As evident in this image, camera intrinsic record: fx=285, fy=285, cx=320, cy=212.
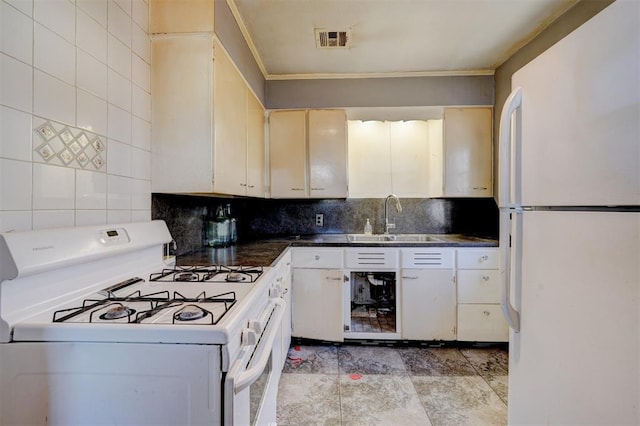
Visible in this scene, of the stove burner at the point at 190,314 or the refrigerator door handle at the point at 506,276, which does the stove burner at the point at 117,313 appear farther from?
the refrigerator door handle at the point at 506,276

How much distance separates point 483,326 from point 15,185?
2.78 m

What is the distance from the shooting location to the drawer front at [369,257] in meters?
2.29

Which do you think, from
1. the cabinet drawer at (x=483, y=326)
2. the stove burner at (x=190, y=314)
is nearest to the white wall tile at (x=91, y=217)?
the stove burner at (x=190, y=314)

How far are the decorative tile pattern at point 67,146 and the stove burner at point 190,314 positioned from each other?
0.68 meters

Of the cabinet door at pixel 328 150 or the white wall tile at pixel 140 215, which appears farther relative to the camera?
the cabinet door at pixel 328 150

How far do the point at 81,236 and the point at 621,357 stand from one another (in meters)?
1.59

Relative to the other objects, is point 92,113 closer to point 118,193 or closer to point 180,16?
point 118,193

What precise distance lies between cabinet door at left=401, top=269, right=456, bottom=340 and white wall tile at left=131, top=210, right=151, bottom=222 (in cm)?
181

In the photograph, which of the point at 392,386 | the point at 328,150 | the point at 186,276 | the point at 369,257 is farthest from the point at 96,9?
the point at 392,386

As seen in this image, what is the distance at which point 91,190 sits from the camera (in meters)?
1.11

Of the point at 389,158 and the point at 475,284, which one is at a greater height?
the point at 389,158

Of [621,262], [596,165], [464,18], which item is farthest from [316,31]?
[621,262]

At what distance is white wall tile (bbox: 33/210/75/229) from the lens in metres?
0.90

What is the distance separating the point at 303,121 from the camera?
2.61m
